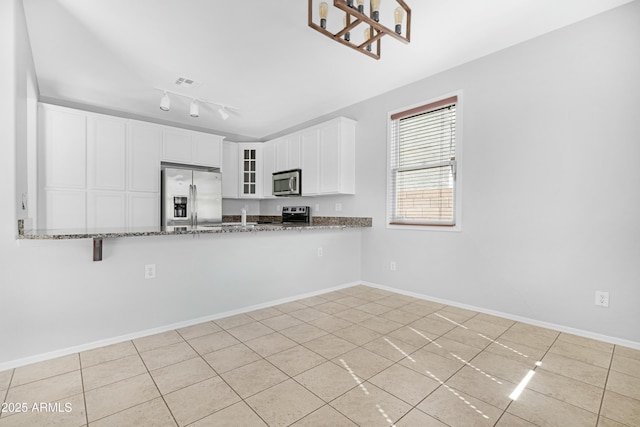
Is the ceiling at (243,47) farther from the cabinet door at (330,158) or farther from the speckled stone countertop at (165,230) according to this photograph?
the speckled stone countertop at (165,230)

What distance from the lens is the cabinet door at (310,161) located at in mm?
4617

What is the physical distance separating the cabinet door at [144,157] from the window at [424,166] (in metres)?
3.48

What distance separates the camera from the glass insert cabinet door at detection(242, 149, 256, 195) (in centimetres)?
589

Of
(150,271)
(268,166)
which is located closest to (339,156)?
(268,166)

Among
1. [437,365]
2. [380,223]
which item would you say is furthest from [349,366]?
[380,223]

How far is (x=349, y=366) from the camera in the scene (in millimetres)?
1993

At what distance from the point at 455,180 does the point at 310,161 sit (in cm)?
221

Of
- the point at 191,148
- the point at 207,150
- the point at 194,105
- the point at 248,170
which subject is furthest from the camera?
the point at 248,170

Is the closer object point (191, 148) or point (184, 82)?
point (184, 82)

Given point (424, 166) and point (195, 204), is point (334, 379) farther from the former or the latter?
point (195, 204)

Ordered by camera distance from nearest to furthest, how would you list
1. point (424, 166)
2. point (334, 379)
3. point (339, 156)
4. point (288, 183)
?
point (334, 379) < point (424, 166) < point (339, 156) < point (288, 183)

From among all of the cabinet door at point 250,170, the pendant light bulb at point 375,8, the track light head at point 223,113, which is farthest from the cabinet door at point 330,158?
the pendant light bulb at point 375,8

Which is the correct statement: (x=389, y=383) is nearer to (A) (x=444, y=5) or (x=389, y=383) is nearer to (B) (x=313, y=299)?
(B) (x=313, y=299)

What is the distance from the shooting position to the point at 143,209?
451 cm
